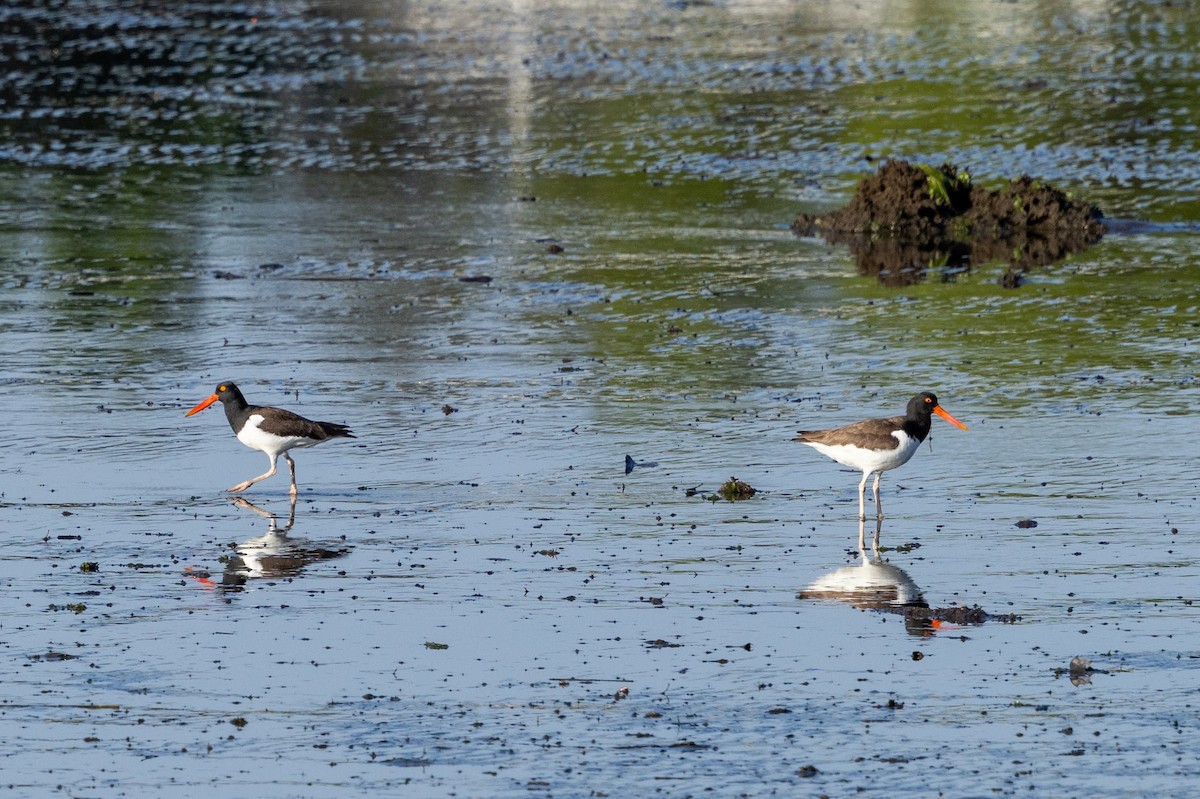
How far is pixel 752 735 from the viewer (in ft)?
36.2

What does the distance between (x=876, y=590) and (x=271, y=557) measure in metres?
4.68

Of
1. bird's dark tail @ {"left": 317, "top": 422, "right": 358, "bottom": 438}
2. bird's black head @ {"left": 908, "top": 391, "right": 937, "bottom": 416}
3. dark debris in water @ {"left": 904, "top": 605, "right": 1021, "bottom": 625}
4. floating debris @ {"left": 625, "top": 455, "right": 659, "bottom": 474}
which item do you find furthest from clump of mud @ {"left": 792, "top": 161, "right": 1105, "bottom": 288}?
dark debris in water @ {"left": 904, "top": 605, "right": 1021, "bottom": 625}

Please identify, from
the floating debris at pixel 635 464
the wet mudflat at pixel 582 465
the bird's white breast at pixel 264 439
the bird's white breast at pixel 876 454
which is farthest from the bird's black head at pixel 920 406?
the bird's white breast at pixel 264 439

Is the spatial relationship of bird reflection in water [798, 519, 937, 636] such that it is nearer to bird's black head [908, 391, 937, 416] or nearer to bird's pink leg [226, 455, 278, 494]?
bird's black head [908, 391, 937, 416]

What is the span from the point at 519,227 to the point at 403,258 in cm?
276

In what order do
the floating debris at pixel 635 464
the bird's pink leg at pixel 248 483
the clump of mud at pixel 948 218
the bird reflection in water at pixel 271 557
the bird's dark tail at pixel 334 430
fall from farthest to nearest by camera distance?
the clump of mud at pixel 948 218 → the floating debris at pixel 635 464 → the bird's dark tail at pixel 334 430 → the bird's pink leg at pixel 248 483 → the bird reflection in water at pixel 271 557

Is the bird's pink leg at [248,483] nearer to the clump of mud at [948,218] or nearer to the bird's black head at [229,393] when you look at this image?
the bird's black head at [229,393]

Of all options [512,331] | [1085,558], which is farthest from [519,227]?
[1085,558]

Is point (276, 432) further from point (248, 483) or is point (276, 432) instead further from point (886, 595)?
point (886, 595)

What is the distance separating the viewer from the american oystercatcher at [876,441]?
1580 cm

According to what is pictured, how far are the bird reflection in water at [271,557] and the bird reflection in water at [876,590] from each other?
3.78 m

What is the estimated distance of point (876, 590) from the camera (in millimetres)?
A: 13852

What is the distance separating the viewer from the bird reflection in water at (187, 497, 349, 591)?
14289 millimetres

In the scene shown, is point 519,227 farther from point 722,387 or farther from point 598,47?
point 598,47
